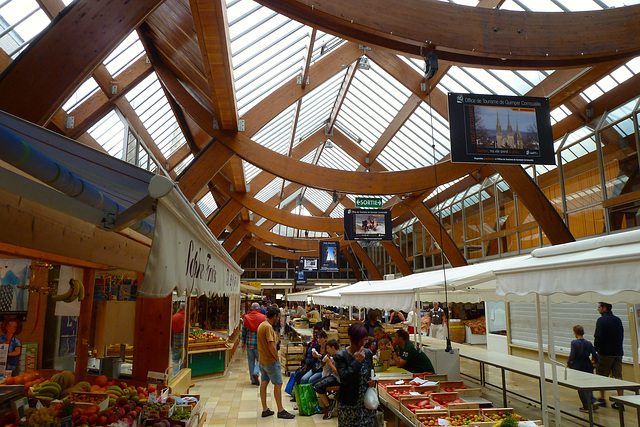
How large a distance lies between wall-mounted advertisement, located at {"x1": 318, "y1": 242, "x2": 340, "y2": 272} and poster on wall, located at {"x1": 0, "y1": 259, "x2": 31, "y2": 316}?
1331cm

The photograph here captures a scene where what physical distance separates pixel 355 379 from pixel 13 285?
436cm

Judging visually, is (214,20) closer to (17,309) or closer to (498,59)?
(498,59)

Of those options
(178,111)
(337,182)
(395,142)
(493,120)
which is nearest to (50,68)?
(493,120)

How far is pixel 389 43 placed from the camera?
525 cm

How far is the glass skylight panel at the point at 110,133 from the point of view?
26.4 ft

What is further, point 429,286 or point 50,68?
point 429,286

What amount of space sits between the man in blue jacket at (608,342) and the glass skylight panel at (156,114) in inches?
331

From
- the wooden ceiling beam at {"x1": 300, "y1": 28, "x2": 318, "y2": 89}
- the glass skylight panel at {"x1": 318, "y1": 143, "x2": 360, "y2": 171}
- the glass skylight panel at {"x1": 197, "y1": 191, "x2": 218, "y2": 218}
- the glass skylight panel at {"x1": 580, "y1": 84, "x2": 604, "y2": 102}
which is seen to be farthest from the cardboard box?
the glass skylight panel at {"x1": 318, "y1": 143, "x2": 360, "y2": 171}

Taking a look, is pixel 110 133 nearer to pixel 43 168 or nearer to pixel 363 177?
pixel 363 177

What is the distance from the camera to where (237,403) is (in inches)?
295

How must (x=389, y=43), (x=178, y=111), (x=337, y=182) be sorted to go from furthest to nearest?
(x=337, y=182), (x=178, y=111), (x=389, y=43)

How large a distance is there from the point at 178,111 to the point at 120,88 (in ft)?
6.75

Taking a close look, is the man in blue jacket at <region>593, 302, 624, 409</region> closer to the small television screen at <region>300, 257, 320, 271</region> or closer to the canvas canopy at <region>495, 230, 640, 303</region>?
the canvas canopy at <region>495, 230, 640, 303</region>

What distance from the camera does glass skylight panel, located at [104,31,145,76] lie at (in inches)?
278
